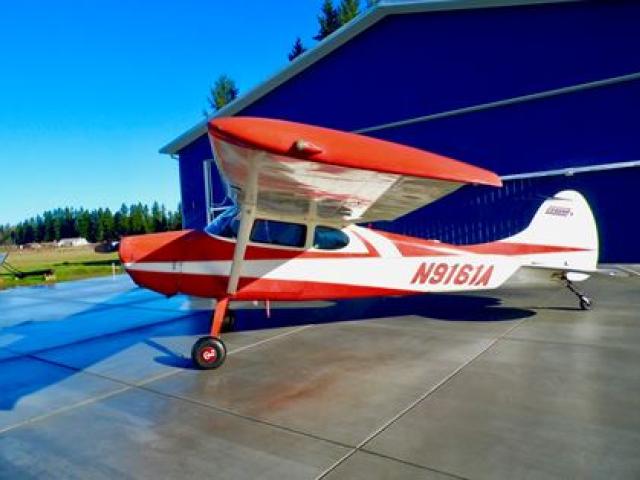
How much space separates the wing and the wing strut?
23 millimetres

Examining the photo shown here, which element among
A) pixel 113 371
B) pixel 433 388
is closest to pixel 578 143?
pixel 433 388

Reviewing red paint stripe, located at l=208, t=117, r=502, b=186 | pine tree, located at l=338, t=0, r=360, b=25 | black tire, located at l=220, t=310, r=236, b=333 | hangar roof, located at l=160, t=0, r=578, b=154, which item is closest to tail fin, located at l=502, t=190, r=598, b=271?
red paint stripe, located at l=208, t=117, r=502, b=186

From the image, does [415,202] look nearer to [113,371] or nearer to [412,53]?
[113,371]

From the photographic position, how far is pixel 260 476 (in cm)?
304

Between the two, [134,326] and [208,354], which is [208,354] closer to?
[208,354]

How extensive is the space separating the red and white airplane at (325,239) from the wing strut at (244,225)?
14mm

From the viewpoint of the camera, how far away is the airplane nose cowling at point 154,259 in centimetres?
632

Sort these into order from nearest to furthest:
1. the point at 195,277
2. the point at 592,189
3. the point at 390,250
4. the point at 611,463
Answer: the point at 611,463 → the point at 195,277 → the point at 390,250 → the point at 592,189

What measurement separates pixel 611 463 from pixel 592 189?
10.8 metres

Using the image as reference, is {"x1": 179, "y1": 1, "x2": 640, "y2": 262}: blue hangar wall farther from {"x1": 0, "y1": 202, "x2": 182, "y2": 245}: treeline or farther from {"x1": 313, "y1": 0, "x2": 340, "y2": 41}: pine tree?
{"x1": 0, "y1": 202, "x2": 182, "y2": 245}: treeline

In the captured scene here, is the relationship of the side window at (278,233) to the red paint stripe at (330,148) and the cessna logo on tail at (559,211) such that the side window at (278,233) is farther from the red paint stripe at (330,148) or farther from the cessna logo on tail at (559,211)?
the cessna logo on tail at (559,211)

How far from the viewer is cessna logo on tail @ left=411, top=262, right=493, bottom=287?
285 inches

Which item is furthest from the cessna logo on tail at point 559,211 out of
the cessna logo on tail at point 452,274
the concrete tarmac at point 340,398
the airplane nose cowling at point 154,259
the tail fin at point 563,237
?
the airplane nose cowling at point 154,259

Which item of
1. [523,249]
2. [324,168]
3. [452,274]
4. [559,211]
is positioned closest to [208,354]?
[324,168]
